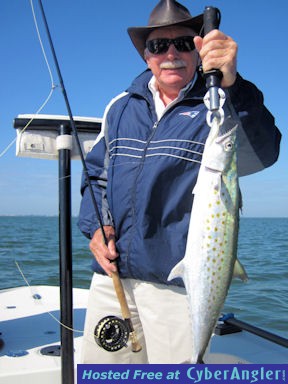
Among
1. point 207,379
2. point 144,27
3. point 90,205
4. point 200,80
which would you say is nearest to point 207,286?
point 207,379

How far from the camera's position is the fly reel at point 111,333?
2.92 m

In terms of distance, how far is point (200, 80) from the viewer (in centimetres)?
291

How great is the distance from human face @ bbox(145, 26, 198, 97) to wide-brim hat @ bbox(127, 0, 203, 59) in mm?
60

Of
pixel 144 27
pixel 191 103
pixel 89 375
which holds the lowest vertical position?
pixel 89 375

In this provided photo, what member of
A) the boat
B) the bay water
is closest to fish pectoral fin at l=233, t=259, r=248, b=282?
the boat

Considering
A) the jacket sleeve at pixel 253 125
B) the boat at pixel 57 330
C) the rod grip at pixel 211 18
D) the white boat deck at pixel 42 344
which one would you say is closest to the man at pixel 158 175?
the jacket sleeve at pixel 253 125

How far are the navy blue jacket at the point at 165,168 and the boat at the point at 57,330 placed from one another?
0.54 m

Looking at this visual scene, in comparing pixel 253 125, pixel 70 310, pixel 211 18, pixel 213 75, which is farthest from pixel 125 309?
pixel 211 18

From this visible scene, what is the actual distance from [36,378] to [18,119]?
81.1 inches

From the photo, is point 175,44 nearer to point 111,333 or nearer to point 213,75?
point 213,75

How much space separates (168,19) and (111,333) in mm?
2161

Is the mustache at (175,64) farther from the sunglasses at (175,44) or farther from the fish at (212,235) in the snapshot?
the fish at (212,235)

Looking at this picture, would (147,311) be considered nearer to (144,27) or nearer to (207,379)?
(207,379)

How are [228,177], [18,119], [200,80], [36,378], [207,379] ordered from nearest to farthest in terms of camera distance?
[207,379] < [228,177] < [200,80] < [18,119] < [36,378]
